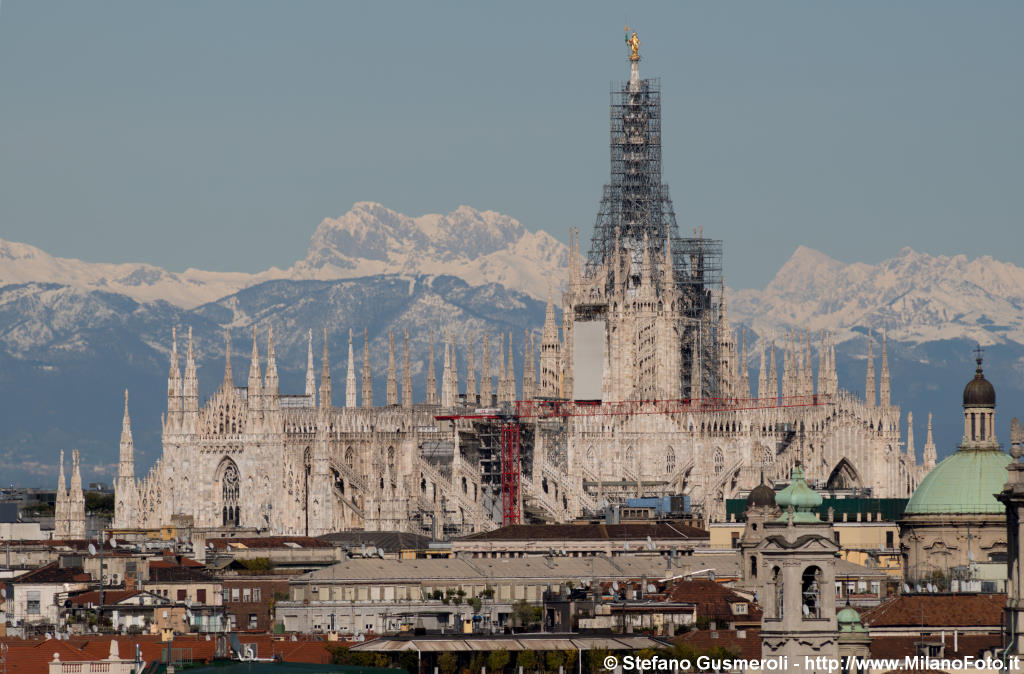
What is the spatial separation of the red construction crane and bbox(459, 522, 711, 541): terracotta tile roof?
14175mm

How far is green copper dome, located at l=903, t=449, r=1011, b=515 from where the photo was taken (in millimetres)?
111625

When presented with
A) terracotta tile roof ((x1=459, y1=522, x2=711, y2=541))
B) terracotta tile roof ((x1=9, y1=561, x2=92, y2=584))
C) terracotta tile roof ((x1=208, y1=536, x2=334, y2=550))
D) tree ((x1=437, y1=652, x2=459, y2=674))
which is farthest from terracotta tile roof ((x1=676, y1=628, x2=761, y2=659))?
terracotta tile roof ((x1=459, y1=522, x2=711, y2=541))

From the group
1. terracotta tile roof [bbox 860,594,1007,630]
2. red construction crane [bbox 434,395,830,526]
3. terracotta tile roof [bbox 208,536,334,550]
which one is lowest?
terracotta tile roof [bbox 860,594,1007,630]

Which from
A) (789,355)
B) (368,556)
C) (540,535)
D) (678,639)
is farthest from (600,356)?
(678,639)

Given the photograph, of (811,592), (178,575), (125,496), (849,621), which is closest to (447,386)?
(125,496)

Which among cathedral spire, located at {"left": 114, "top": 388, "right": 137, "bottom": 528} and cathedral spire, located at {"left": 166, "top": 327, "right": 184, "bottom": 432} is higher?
cathedral spire, located at {"left": 166, "top": 327, "right": 184, "bottom": 432}

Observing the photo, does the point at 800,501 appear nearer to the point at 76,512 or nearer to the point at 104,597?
the point at 104,597

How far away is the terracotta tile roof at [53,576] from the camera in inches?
5340

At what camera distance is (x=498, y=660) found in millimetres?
95062

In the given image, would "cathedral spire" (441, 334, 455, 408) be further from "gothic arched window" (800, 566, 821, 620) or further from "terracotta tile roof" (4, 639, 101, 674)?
"gothic arched window" (800, 566, 821, 620)

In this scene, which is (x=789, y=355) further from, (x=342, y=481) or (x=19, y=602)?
(x=19, y=602)

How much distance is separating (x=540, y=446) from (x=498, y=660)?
90.0 m

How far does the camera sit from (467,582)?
13850 centimetres

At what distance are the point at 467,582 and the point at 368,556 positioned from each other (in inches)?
593
